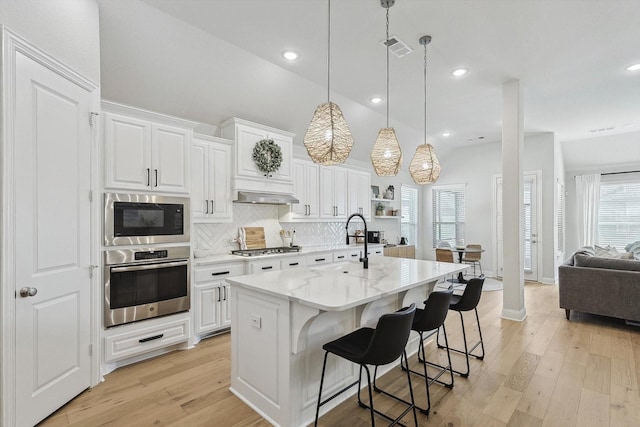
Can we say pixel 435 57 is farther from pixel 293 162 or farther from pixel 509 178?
pixel 293 162

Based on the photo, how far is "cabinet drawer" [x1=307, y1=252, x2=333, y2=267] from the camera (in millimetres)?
4734

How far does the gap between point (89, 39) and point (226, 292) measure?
268 centimetres

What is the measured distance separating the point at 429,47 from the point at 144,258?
3562 mm

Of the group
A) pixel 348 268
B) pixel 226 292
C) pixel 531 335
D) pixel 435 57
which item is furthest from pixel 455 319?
pixel 435 57

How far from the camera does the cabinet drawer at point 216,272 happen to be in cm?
345

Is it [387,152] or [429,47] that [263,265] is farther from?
[429,47]

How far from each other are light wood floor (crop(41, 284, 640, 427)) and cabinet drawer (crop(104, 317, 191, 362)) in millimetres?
145

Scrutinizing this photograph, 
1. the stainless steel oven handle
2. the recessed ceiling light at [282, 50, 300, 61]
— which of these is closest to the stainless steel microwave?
the stainless steel oven handle

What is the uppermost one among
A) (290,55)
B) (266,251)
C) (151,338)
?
(290,55)

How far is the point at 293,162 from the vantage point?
491cm

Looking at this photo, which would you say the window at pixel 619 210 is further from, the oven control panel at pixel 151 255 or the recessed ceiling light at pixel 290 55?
the oven control panel at pixel 151 255

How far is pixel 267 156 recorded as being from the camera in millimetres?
4293

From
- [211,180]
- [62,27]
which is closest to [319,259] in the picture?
[211,180]

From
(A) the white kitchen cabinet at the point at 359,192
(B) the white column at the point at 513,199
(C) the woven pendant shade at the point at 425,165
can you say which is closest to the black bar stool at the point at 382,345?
(C) the woven pendant shade at the point at 425,165
